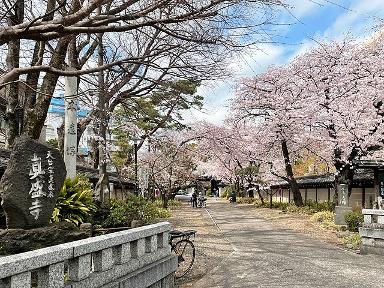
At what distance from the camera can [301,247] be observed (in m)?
13.1

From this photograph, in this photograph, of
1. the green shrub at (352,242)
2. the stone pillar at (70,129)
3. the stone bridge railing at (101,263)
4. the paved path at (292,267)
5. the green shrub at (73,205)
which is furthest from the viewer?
the green shrub at (352,242)

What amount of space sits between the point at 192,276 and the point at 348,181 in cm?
1474

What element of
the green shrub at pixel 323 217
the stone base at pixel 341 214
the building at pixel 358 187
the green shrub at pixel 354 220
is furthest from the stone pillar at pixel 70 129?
the green shrub at pixel 323 217

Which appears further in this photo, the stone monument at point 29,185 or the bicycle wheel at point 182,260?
the bicycle wheel at point 182,260

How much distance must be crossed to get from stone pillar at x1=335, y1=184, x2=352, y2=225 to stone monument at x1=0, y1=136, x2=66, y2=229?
48.3 feet

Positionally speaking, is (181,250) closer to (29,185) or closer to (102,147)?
(29,185)

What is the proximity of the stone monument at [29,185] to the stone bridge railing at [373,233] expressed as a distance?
29.6ft

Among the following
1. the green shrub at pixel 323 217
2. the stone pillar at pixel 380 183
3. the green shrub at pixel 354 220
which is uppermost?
the stone pillar at pixel 380 183

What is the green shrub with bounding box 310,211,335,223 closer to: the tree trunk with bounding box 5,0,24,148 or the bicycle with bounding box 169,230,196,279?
the bicycle with bounding box 169,230,196,279

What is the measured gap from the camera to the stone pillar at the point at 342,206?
734 inches

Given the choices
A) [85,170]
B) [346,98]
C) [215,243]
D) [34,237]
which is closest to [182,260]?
[34,237]

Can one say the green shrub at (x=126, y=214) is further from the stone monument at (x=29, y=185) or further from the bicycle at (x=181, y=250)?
the stone monument at (x=29, y=185)

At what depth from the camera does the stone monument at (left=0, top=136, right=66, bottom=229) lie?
6501 millimetres

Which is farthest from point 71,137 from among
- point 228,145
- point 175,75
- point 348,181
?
point 228,145
